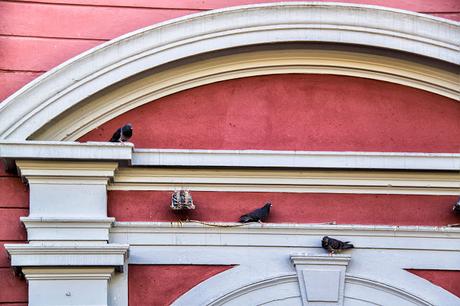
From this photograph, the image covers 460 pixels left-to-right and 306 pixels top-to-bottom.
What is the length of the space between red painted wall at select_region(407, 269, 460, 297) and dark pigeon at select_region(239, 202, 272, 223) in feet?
3.61

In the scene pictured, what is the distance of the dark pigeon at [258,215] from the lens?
1008cm

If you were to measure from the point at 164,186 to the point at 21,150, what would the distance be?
1047 millimetres

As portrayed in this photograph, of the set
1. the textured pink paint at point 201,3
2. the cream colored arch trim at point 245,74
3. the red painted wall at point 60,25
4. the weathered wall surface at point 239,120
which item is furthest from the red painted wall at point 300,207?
the textured pink paint at point 201,3

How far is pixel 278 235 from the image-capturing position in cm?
1013

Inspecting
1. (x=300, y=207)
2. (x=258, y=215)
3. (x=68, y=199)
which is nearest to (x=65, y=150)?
(x=68, y=199)

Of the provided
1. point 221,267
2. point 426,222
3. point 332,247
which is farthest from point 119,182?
point 426,222

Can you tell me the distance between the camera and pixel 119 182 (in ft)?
33.3

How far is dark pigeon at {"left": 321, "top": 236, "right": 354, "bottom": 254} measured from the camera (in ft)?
32.9

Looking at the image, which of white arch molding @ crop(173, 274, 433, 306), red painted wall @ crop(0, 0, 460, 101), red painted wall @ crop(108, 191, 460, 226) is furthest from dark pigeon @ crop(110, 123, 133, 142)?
white arch molding @ crop(173, 274, 433, 306)

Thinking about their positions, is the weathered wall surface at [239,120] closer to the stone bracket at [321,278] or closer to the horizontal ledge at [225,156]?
the horizontal ledge at [225,156]

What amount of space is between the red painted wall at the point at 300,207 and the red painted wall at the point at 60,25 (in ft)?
3.60

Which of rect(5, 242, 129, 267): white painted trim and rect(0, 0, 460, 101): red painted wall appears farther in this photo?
rect(0, 0, 460, 101): red painted wall

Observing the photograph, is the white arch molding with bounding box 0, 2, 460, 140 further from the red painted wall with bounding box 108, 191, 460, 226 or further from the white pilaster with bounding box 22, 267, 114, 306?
the white pilaster with bounding box 22, 267, 114, 306

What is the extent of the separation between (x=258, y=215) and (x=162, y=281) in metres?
0.82
